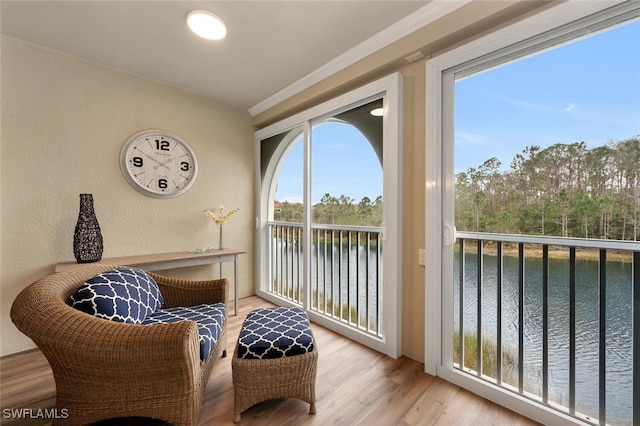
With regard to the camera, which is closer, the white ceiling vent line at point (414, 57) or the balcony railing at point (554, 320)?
the balcony railing at point (554, 320)

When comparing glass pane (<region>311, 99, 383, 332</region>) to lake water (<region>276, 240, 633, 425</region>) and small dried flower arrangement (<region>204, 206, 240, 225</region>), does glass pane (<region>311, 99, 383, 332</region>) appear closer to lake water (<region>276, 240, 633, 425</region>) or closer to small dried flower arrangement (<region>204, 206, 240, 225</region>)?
lake water (<region>276, 240, 633, 425</region>)

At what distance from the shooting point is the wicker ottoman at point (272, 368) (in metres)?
1.44

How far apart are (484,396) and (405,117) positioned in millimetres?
1985

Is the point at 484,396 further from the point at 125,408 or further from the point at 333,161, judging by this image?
the point at 333,161

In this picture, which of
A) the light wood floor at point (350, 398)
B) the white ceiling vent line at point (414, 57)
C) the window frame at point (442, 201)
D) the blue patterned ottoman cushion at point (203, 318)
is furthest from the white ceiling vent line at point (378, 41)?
the light wood floor at point (350, 398)

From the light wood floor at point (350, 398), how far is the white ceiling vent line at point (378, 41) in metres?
2.44

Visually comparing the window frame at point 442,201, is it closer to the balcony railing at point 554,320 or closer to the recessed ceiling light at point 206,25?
the balcony railing at point 554,320

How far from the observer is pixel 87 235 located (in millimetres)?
2289

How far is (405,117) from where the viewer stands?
207 centimetres

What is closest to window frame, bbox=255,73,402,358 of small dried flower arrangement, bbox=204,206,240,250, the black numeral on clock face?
small dried flower arrangement, bbox=204,206,240,250

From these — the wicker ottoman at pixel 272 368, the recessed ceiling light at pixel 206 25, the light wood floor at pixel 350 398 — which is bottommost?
the light wood floor at pixel 350 398

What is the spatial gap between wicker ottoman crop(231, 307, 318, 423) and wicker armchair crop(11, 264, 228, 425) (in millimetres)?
226

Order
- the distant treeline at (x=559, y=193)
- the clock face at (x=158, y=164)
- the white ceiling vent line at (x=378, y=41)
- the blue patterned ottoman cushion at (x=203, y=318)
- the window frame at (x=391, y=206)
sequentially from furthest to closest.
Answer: the clock face at (x=158, y=164), the window frame at (x=391, y=206), the white ceiling vent line at (x=378, y=41), the blue patterned ottoman cushion at (x=203, y=318), the distant treeline at (x=559, y=193)

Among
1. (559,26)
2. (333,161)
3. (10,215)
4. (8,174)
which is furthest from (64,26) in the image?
(559,26)
